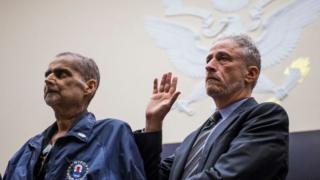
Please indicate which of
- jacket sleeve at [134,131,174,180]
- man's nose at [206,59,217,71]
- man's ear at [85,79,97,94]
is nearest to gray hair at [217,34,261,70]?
man's nose at [206,59,217,71]

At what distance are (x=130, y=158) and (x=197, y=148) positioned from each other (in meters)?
0.25

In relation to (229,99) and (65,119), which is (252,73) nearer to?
(229,99)

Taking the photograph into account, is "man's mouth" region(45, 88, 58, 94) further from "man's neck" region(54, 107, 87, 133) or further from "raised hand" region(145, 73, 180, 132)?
"raised hand" region(145, 73, 180, 132)

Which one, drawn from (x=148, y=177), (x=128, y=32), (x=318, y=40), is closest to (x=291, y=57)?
(x=318, y=40)

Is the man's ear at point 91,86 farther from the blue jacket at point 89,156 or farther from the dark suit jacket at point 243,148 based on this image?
the dark suit jacket at point 243,148

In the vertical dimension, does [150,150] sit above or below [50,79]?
below

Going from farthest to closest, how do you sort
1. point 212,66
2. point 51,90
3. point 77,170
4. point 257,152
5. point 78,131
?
1. point 212,66
2. point 51,90
3. point 78,131
4. point 77,170
5. point 257,152

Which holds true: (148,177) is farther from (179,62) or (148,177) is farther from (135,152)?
(179,62)

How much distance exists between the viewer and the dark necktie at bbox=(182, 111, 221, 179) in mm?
1695

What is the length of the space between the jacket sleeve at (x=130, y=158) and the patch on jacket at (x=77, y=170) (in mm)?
128

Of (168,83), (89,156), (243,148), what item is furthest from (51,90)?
→ (243,148)

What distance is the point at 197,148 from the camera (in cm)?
176

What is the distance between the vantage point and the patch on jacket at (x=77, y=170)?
62.9 inches

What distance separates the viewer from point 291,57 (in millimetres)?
3357
